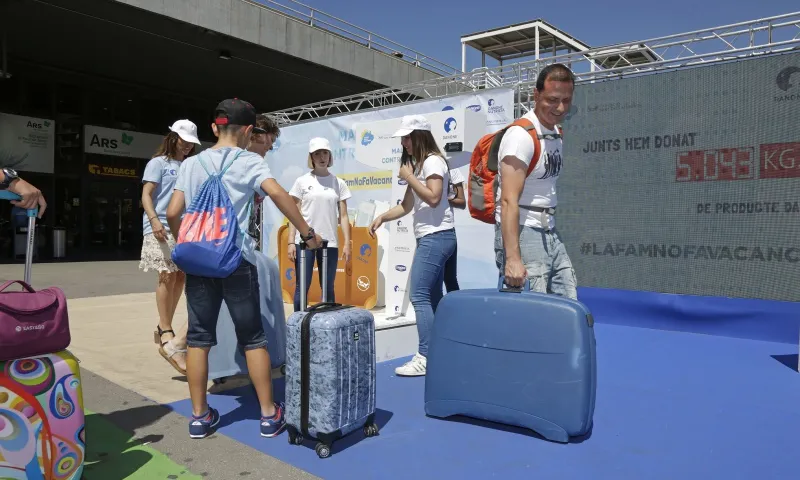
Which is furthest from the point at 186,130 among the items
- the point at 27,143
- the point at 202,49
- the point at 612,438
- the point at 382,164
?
the point at 27,143

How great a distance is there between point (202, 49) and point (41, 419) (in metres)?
14.0

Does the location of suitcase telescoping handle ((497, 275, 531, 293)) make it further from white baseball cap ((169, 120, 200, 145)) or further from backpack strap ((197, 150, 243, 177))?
white baseball cap ((169, 120, 200, 145))

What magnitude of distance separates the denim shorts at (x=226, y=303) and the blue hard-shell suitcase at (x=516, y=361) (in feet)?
3.08

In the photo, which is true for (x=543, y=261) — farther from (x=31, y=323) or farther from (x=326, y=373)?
(x=31, y=323)

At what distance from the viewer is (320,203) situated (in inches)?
174

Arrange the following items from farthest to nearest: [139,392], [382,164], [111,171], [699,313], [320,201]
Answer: [111,171] < [382,164] < [699,313] < [320,201] < [139,392]

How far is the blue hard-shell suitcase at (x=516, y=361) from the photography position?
262cm

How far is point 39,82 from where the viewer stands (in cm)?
1708

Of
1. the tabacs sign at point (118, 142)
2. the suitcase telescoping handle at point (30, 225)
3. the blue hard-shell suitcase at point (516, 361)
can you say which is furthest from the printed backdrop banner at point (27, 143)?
the blue hard-shell suitcase at point (516, 361)

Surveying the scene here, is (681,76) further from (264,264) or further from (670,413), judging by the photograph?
(264,264)

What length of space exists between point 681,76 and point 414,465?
5.62 meters

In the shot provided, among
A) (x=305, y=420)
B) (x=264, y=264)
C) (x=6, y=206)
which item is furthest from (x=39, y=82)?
(x=305, y=420)

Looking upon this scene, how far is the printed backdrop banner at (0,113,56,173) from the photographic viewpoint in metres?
15.8

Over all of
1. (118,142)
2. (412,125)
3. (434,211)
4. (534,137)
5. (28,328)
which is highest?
(118,142)
